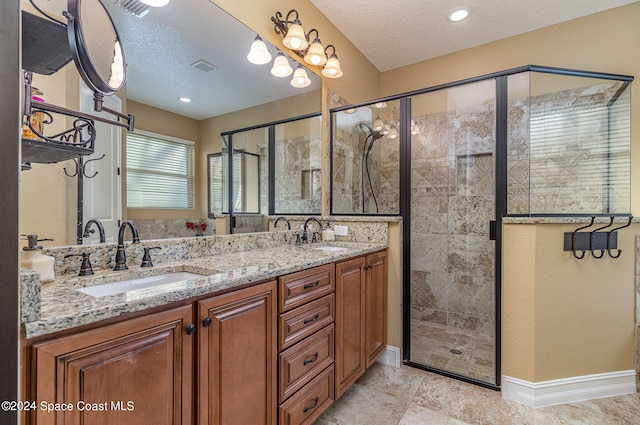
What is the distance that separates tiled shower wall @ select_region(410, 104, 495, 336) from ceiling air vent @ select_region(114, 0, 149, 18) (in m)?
1.95

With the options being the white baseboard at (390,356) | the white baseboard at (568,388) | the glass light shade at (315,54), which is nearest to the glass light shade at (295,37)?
the glass light shade at (315,54)

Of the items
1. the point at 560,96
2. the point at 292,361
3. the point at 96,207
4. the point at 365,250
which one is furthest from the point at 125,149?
the point at 560,96

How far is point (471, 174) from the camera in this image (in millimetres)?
2488

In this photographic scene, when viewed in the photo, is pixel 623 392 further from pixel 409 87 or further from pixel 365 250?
pixel 409 87

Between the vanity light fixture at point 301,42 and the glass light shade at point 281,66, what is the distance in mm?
91

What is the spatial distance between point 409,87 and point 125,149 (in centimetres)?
299

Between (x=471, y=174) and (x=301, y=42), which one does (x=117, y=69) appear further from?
(x=471, y=174)

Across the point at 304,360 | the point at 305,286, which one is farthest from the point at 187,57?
the point at 304,360

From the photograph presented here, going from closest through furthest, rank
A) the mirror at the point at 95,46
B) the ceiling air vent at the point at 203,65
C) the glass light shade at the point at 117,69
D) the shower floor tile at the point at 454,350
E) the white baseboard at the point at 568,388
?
the mirror at the point at 95,46 → the glass light shade at the point at 117,69 → the ceiling air vent at the point at 203,65 → the white baseboard at the point at 568,388 → the shower floor tile at the point at 454,350

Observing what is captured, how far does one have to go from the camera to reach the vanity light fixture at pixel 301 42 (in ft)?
6.57

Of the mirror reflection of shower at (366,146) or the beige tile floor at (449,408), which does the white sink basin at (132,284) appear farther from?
the mirror reflection of shower at (366,146)

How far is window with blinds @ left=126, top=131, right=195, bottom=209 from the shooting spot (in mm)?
1371

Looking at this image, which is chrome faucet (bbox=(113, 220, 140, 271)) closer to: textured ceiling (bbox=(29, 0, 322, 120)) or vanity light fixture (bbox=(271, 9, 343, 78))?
textured ceiling (bbox=(29, 0, 322, 120))

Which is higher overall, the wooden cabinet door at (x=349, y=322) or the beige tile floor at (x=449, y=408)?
the wooden cabinet door at (x=349, y=322)
